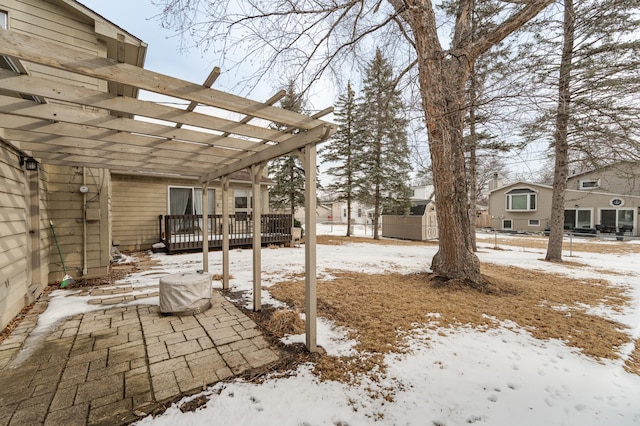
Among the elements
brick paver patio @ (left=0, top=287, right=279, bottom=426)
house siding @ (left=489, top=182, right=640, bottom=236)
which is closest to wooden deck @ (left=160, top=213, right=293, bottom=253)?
brick paver patio @ (left=0, top=287, right=279, bottom=426)

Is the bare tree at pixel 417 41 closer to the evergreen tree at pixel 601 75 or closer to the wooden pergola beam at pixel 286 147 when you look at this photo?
the evergreen tree at pixel 601 75

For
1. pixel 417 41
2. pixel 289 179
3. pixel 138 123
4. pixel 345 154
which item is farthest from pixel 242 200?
pixel 417 41

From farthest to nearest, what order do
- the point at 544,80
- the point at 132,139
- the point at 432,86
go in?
the point at 432,86
the point at 544,80
the point at 132,139

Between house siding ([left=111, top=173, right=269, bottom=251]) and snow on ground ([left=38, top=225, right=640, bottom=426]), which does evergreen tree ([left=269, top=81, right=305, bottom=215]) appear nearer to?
house siding ([left=111, top=173, right=269, bottom=251])

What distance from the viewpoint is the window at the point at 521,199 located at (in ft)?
66.0

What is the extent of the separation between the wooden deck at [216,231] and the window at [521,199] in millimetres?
19716

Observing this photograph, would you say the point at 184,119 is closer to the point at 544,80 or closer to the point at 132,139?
the point at 132,139

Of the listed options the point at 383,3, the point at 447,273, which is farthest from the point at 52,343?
the point at 383,3

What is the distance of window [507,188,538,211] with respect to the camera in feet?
66.0

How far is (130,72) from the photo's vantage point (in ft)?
6.03

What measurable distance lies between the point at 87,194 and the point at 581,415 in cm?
744

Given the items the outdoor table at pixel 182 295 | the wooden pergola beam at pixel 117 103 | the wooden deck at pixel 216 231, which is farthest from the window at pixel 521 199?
the outdoor table at pixel 182 295

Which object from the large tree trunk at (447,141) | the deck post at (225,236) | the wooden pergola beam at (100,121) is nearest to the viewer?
the wooden pergola beam at (100,121)

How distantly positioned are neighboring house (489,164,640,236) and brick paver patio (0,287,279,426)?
19284 mm
